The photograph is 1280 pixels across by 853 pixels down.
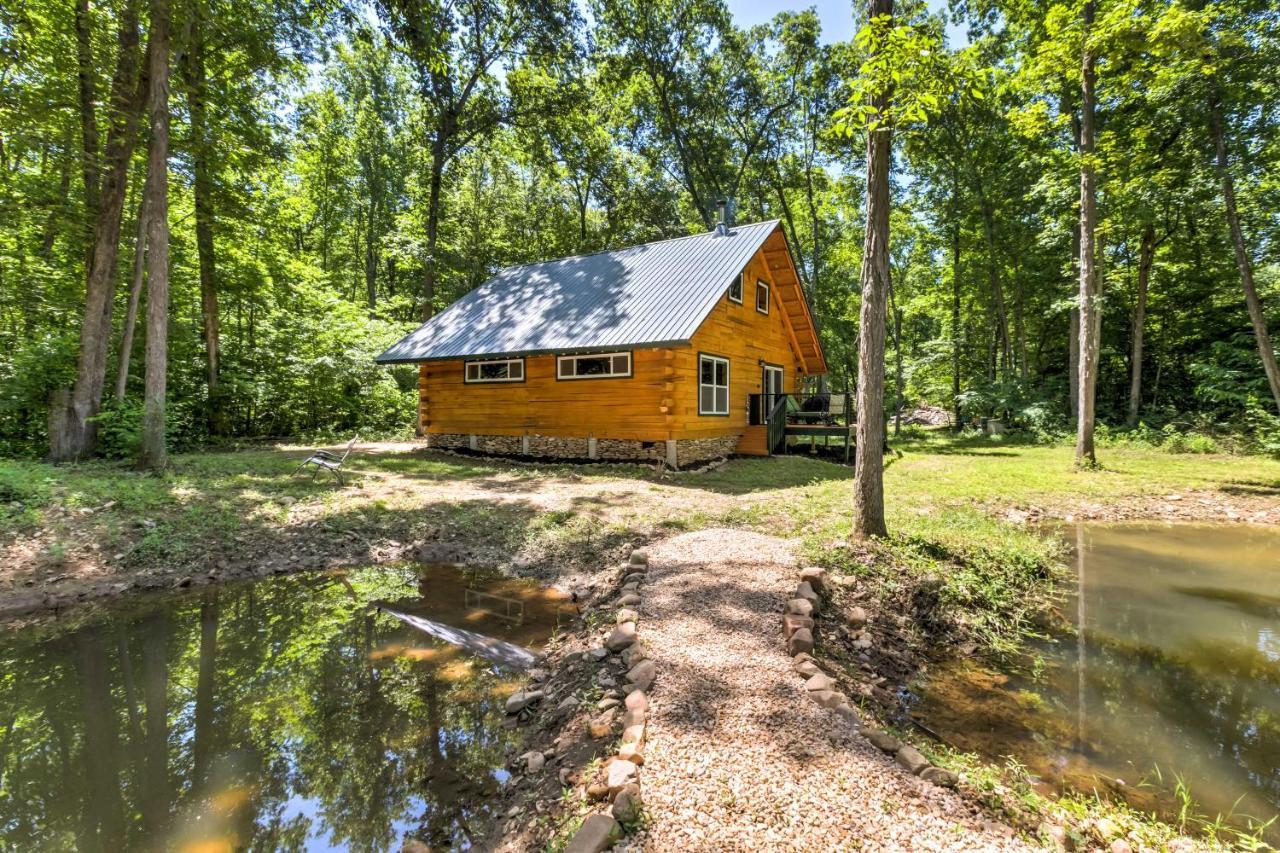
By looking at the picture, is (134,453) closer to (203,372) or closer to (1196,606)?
(203,372)

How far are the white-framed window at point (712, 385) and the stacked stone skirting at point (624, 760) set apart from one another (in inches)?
360

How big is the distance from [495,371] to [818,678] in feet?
40.2

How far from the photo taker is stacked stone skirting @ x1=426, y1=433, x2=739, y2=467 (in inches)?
475

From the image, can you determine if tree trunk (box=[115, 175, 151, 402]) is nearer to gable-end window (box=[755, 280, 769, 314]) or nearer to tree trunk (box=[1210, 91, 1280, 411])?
gable-end window (box=[755, 280, 769, 314])

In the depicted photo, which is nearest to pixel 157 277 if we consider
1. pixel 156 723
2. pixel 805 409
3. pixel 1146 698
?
pixel 156 723

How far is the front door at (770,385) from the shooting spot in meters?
15.2

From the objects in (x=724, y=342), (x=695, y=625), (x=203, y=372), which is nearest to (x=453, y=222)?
(x=203, y=372)

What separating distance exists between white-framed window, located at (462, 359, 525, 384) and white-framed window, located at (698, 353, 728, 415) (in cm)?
449

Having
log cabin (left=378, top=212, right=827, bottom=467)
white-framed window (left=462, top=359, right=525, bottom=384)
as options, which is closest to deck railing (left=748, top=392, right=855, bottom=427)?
log cabin (left=378, top=212, right=827, bottom=467)

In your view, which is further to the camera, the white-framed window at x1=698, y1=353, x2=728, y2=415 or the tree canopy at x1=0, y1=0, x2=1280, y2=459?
the white-framed window at x1=698, y1=353, x2=728, y2=415

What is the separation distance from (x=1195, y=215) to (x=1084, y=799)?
20863mm

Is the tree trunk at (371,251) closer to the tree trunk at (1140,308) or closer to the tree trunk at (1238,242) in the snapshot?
the tree trunk at (1238,242)

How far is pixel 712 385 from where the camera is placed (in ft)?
43.8

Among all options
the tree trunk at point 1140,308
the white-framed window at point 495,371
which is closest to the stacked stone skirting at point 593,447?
the white-framed window at point 495,371
